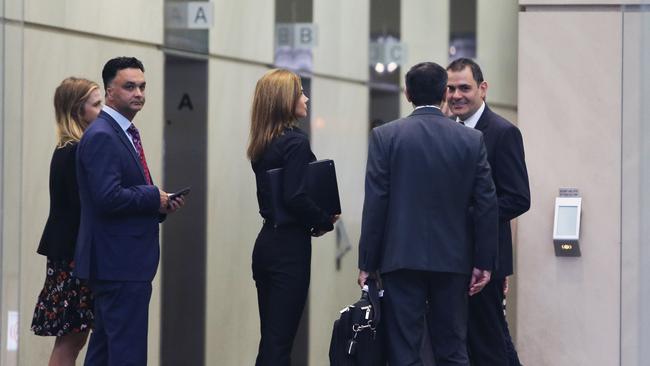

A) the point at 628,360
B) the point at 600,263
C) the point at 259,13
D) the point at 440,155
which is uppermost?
the point at 259,13

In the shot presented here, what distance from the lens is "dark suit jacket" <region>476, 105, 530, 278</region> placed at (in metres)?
7.03

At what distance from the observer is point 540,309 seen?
8.71 meters

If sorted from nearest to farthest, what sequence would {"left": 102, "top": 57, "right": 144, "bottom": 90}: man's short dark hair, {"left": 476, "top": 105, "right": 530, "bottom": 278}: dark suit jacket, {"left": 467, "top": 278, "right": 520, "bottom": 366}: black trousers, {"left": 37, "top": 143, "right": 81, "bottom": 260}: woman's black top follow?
{"left": 102, "top": 57, "right": 144, "bottom": 90}: man's short dark hair → {"left": 37, "top": 143, "right": 81, "bottom": 260}: woman's black top → {"left": 476, "top": 105, "right": 530, "bottom": 278}: dark suit jacket → {"left": 467, "top": 278, "right": 520, "bottom": 366}: black trousers

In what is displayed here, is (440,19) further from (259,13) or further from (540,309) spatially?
(540,309)

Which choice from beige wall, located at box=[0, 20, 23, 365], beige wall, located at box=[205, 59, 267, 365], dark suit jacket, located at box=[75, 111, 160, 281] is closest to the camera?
beige wall, located at box=[0, 20, 23, 365]

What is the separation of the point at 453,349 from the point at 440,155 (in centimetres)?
89

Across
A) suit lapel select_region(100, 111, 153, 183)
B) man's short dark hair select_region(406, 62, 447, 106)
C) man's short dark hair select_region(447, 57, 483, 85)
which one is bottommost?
suit lapel select_region(100, 111, 153, 183)

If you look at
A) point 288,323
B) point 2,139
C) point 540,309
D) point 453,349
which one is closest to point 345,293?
point 540,309

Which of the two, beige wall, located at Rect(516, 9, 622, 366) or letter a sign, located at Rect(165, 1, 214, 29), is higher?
letter a sign, located at Rect(165, 1, 214, 29)

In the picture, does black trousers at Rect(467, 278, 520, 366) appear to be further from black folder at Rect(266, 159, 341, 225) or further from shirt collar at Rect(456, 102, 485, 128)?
black folder at Rect(266, 159, 341, 225)

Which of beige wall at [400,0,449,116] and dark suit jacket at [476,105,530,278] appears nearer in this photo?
dark suit jacket at [476,105,530,278]

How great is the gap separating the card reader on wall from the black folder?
1684 millimetres

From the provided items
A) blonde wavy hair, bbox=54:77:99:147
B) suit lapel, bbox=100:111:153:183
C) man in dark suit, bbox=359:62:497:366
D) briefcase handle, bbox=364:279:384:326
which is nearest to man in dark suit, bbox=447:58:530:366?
man in dark suit, bbox=359:62:497:366

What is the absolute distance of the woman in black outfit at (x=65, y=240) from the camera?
6918 millimetres
